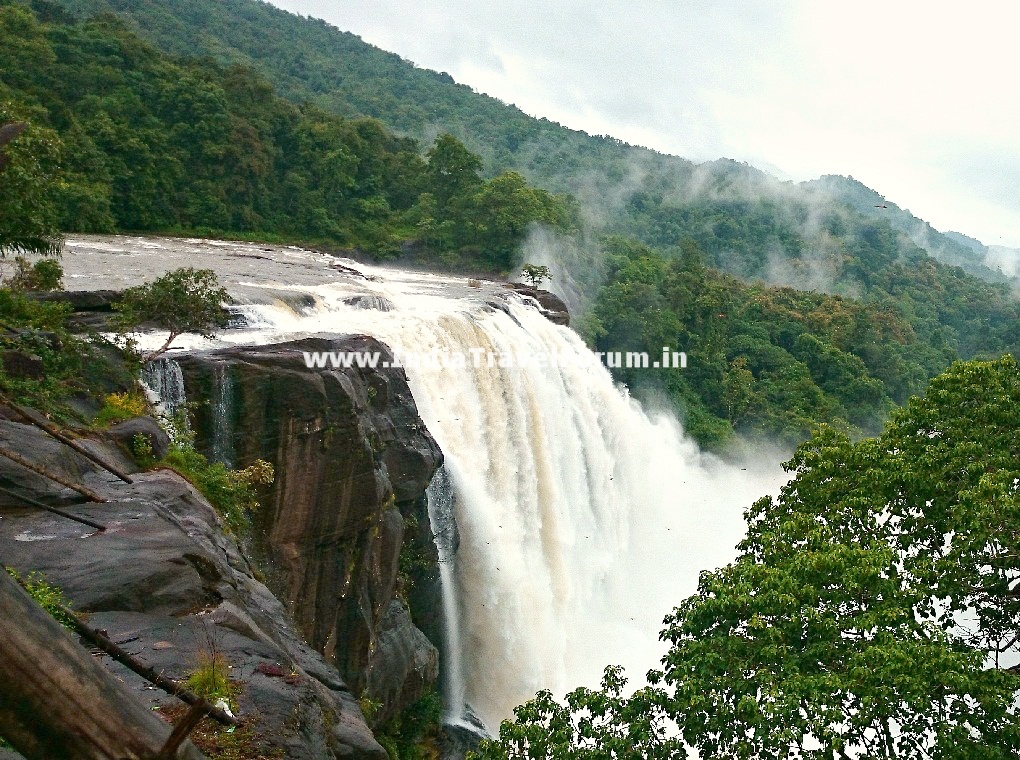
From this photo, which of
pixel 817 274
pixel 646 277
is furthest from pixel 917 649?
pixel 817 274

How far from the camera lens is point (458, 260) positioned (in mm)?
33938

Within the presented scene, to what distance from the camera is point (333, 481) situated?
11.1m

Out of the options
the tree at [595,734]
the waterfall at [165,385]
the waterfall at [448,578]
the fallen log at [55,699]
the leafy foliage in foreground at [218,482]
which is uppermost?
the fallen log at [55,699]

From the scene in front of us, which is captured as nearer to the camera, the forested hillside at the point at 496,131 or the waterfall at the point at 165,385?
the waterfall at the point at 165,385

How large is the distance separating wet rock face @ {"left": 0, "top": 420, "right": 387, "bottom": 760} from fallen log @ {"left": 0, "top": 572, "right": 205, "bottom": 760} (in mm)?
3222

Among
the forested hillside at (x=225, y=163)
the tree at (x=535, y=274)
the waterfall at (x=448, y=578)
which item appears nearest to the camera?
the waterfall at (x=448, y=578)

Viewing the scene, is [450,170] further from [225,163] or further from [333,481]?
[333,481]

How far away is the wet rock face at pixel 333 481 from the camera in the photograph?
406 inches

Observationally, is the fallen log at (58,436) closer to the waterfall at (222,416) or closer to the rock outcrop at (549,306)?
the waterfall at (222,416)

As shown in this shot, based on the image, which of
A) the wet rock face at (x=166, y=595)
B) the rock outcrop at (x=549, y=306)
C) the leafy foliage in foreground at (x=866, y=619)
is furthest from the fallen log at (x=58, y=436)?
the rock outcrop at (x=549, y=306)

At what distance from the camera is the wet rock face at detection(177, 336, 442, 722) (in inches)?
406

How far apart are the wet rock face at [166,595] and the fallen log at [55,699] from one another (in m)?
3.22

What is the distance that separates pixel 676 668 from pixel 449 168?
3467 cm

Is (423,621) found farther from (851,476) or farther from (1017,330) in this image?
(1017,330)
